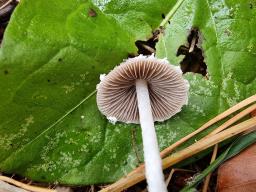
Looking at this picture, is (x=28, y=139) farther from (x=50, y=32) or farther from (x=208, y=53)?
(x=208, y=53)

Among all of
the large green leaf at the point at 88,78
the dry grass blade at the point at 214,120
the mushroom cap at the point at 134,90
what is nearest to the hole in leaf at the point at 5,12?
the large green leaf at the point at 88,78

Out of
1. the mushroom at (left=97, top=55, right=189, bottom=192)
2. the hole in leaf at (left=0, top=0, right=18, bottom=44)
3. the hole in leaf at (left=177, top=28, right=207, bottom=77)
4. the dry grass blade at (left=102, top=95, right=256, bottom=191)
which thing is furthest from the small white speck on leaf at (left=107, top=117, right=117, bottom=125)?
the hole in leaf at (left=0, top=0, right=18, bottom=44)

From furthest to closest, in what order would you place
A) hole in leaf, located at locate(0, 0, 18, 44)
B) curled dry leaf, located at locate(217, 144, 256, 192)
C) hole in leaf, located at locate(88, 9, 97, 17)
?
hole in leaf, located at locate(0, 0, 18, 44), hole in leaf, located at locate(88, 9, 97, 17), curled dry leaf, located at locate(217, 144, 256, 192)

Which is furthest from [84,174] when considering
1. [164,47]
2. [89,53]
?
[164,47]

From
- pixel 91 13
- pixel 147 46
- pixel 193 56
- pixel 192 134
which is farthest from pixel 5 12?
pixel 192 134

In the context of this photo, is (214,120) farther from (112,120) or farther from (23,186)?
(23,186)

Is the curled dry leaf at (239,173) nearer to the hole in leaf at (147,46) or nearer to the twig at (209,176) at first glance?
the twig at (209,176)

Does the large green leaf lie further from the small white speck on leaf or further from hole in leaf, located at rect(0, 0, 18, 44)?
hole in leaf, located at rect(0, 0, 18, 44)
